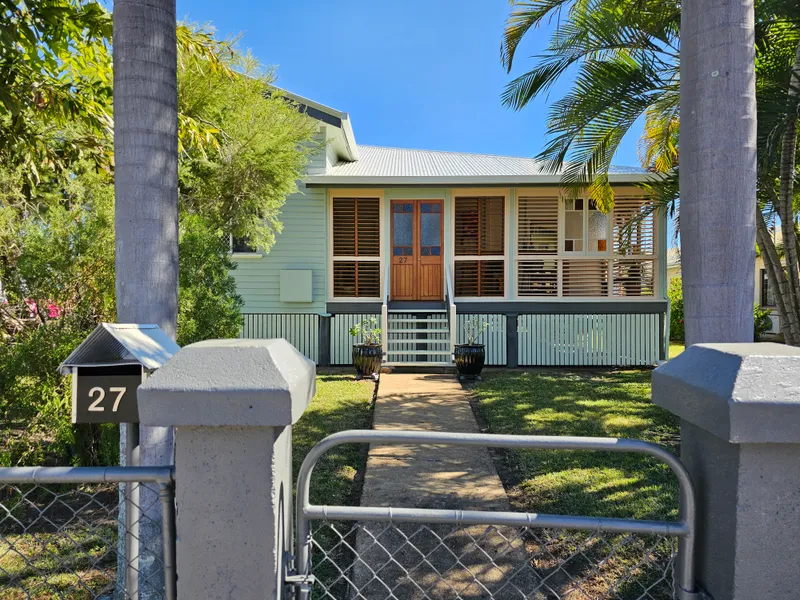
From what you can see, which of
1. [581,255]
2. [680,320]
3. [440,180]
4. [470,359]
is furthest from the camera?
[680,320]

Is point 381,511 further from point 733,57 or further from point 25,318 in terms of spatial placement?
point 25,318

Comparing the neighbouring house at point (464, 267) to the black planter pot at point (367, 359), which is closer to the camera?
the black planter pot at point (367, 359)

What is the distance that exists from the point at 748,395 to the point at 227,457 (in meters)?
1.42

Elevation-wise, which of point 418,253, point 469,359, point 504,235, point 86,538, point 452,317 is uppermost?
point 504,235

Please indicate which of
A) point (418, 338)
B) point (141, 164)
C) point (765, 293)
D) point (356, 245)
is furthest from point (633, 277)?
point (765, 293)

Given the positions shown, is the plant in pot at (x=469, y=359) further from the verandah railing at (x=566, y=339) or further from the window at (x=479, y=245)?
the window at (x=479, y=245)

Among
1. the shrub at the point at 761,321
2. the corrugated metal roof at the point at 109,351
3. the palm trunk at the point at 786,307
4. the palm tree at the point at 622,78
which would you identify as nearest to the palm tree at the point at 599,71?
the palm tree at the point at 622,78

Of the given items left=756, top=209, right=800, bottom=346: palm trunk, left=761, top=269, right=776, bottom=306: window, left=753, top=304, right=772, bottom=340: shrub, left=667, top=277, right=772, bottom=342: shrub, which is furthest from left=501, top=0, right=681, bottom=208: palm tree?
left=761, top=269, right=776, bottom=306: window

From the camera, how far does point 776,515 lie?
144 cm

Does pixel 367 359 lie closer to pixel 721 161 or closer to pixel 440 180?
pixel 440 180

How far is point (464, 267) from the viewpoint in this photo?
12734 mm

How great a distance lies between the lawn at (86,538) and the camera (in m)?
3.13

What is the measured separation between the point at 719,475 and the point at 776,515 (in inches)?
6.1

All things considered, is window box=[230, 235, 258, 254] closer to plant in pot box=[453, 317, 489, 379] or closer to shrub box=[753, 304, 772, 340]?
plant in pot box=[453, 317, 489, 379]
